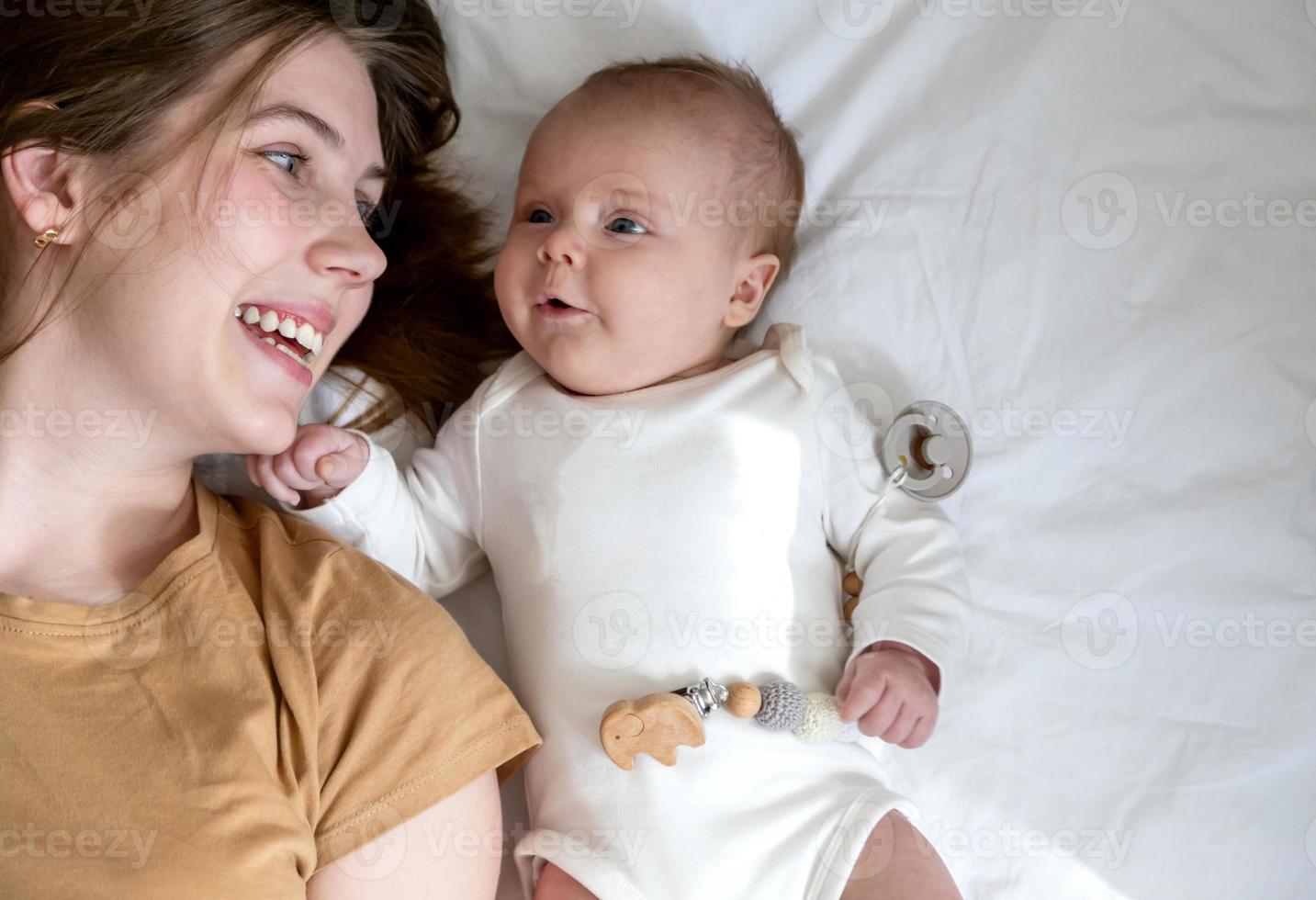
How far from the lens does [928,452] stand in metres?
1.66

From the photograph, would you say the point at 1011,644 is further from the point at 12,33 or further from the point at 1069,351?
the point at 12,33

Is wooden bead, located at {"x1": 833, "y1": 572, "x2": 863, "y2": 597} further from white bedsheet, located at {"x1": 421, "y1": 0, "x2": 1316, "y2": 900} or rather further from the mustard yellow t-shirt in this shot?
the mustard yellow t-shirt

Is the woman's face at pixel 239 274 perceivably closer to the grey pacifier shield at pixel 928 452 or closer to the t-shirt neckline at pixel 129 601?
the t-shirt neckline at pixel 129 601

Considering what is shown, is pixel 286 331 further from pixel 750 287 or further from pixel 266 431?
pixel 750 287

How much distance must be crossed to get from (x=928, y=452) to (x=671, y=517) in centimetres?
41

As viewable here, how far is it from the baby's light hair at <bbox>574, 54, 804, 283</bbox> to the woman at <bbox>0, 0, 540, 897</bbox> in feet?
1.31

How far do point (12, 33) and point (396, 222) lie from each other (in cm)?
57

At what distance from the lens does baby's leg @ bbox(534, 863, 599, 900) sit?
145cm

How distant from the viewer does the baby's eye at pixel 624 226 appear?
1.56 metres

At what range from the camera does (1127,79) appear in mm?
1732

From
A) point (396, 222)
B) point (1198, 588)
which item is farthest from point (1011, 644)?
point (396, 222)

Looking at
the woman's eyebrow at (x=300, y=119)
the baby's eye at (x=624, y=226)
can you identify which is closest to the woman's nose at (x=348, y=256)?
the woman's eyebrow at (x=300, y=119)

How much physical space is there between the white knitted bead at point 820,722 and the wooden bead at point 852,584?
215 mm

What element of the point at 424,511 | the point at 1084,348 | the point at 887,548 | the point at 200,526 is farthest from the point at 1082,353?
the point at 200,526
